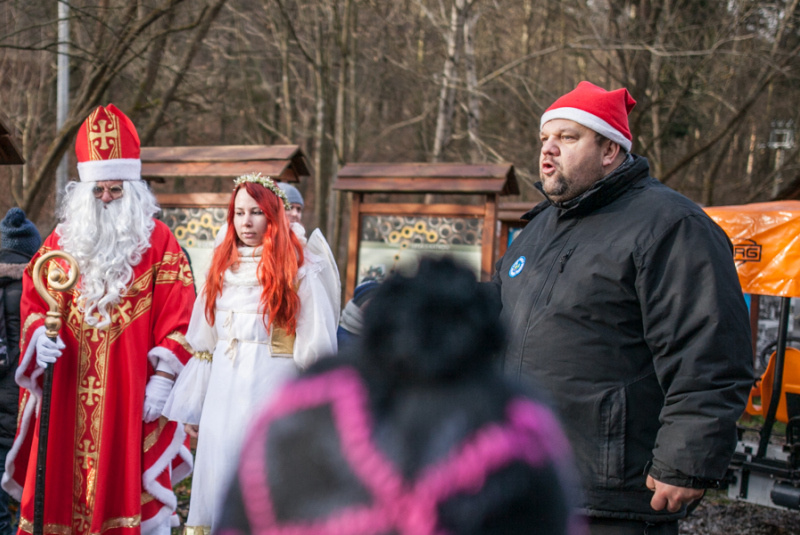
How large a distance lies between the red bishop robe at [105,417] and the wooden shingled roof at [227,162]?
2.12 metres

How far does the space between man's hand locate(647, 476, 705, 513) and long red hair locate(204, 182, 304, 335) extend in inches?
80.9

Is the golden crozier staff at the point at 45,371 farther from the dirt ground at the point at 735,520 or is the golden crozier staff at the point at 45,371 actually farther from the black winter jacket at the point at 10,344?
the dirt ground at the point at 735,520

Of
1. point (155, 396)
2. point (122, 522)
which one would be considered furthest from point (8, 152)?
point (122, 522)

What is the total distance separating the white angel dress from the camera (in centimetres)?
339

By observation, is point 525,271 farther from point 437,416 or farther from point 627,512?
point 437,416

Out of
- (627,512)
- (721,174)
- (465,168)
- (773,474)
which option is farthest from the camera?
(721,174)

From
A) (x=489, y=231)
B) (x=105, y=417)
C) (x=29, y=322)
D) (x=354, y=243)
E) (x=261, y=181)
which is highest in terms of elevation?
(x=261, y=181)

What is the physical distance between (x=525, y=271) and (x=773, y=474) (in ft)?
13.6

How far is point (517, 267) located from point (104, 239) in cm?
248

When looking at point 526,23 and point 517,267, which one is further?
point 526,23

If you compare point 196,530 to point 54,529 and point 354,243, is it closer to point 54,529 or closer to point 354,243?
point 54,529

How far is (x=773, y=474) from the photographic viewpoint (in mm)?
5180

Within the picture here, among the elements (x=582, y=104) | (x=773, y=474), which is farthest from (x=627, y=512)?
(x=773, y=474)

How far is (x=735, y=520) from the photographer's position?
5.39 metres
